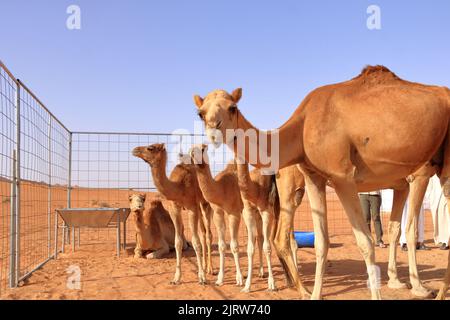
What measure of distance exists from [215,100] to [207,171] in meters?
2.42

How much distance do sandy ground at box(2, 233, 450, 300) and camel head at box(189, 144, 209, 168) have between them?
6.34 feet

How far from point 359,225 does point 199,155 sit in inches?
116

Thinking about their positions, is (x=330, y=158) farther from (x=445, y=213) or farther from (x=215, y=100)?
(x=445, y=213)

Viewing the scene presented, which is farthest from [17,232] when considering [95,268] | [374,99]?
[374,99]

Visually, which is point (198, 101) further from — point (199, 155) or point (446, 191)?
point (446, 191)

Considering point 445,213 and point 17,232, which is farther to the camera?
point 445,213

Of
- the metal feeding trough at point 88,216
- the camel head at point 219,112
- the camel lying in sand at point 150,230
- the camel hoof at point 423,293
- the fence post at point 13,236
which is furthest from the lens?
the camel lying in sand at point 150,230

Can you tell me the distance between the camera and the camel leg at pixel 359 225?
4.24m

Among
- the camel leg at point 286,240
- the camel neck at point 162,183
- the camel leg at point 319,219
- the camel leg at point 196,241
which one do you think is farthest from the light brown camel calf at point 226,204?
the camel leg at point 319,219

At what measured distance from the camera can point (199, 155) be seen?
6.57m

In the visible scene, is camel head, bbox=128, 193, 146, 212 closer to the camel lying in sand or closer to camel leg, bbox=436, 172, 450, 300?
the camel lying in sand

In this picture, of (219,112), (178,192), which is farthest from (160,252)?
(219,112)

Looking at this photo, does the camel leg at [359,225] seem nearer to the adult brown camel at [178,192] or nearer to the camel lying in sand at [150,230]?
the adult brown camel at [178,192]

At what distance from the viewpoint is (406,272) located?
795 centimetres
